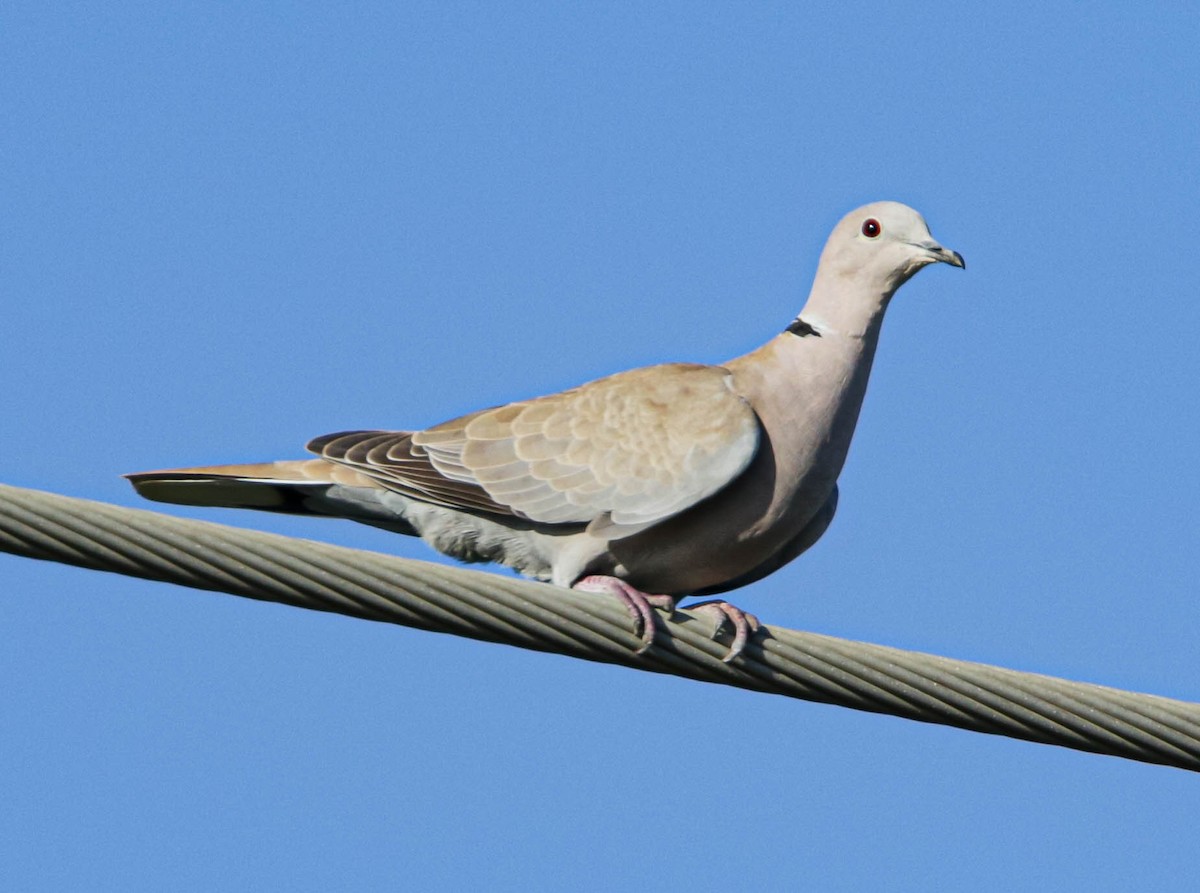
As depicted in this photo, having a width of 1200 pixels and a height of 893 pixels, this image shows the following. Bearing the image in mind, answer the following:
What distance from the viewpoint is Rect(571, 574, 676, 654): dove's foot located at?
5039mm

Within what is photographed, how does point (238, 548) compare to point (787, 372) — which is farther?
point (787, 372)

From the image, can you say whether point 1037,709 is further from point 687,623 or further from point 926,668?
point 687,623

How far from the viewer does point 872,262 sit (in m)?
6.91

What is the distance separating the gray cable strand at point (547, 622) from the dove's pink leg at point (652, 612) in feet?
0.24

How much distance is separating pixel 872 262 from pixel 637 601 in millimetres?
1998

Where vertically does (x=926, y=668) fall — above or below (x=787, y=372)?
below

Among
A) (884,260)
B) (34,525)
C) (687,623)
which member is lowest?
(34,525)

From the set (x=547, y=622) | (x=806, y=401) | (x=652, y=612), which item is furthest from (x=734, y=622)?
(x=806, y=401)

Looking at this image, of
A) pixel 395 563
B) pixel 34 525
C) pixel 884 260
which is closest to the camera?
pixel 34 525

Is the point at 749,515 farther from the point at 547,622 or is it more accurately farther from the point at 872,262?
the point at 547,622

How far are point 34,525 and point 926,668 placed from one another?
84.7 inches

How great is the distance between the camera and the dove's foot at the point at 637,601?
5.04 meters

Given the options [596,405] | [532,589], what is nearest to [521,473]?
[596,405]

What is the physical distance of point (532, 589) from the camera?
4695 millimetres
